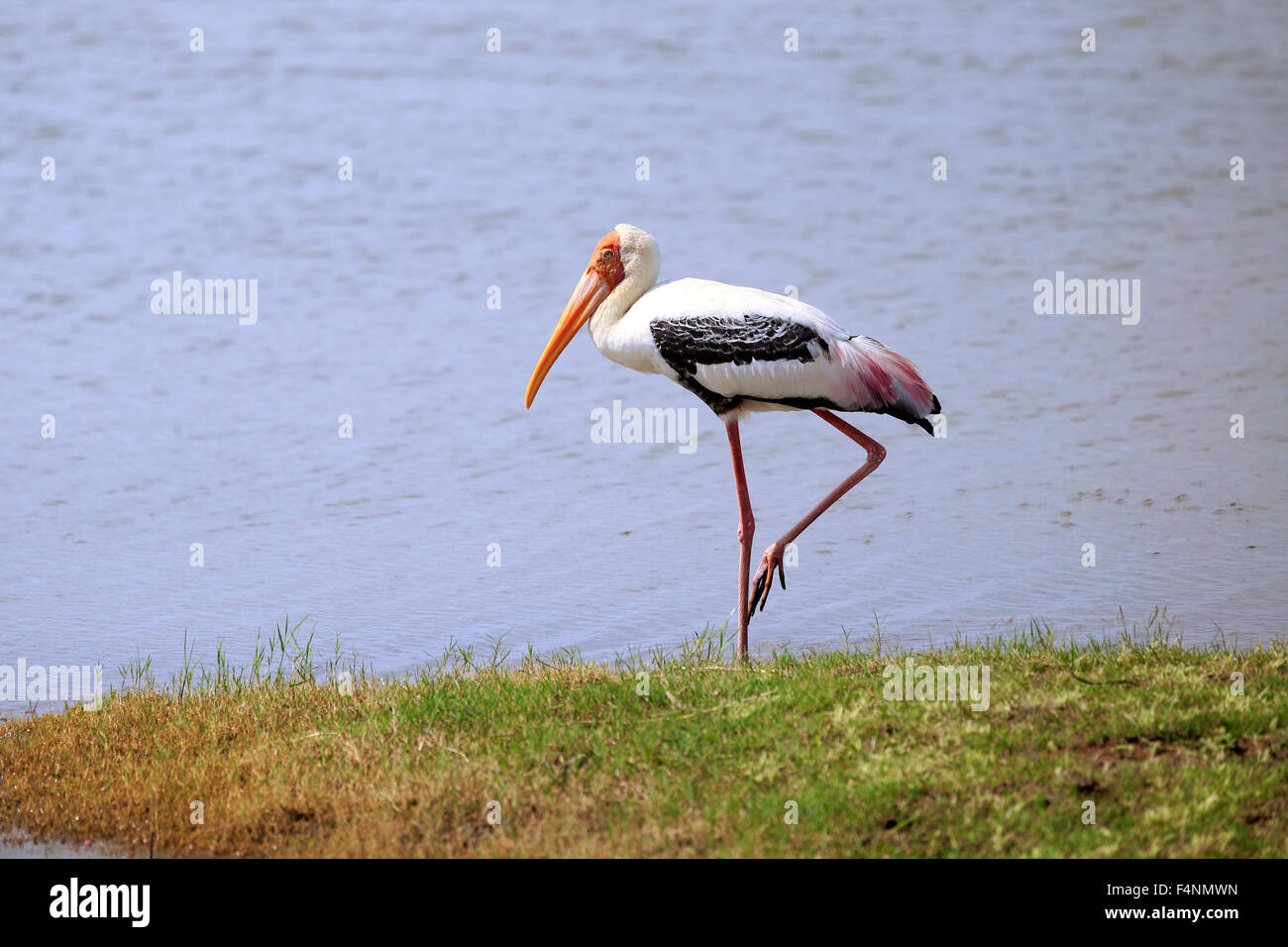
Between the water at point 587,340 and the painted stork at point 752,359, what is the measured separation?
1.21 m

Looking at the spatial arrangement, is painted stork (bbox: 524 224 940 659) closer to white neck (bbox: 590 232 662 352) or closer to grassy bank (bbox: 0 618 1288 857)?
white neck (bbox: 590 232 662 352)

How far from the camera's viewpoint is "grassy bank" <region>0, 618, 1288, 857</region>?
16.7 ft

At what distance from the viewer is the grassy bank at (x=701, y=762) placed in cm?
509

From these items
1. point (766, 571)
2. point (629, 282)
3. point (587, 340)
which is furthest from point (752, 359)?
point (587, 340)

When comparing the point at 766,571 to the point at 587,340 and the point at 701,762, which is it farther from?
the point at 587,340

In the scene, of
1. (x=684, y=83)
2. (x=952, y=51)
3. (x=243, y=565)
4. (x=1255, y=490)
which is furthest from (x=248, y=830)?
(x=952, y=51)

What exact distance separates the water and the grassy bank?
4.21 feet

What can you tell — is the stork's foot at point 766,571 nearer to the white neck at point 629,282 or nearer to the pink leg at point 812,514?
the pink leg at point 812,514

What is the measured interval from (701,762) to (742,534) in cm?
188

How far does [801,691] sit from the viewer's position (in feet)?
20.2

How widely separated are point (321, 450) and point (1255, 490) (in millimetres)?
6332

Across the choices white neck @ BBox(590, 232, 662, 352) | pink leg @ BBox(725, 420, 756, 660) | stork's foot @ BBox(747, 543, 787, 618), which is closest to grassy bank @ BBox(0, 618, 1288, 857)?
pink leg @ BBox(725, 420, 756, 660)

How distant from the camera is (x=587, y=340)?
1458cm

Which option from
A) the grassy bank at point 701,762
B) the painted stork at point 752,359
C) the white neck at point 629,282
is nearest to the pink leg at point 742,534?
the painted stork at point 752,359
